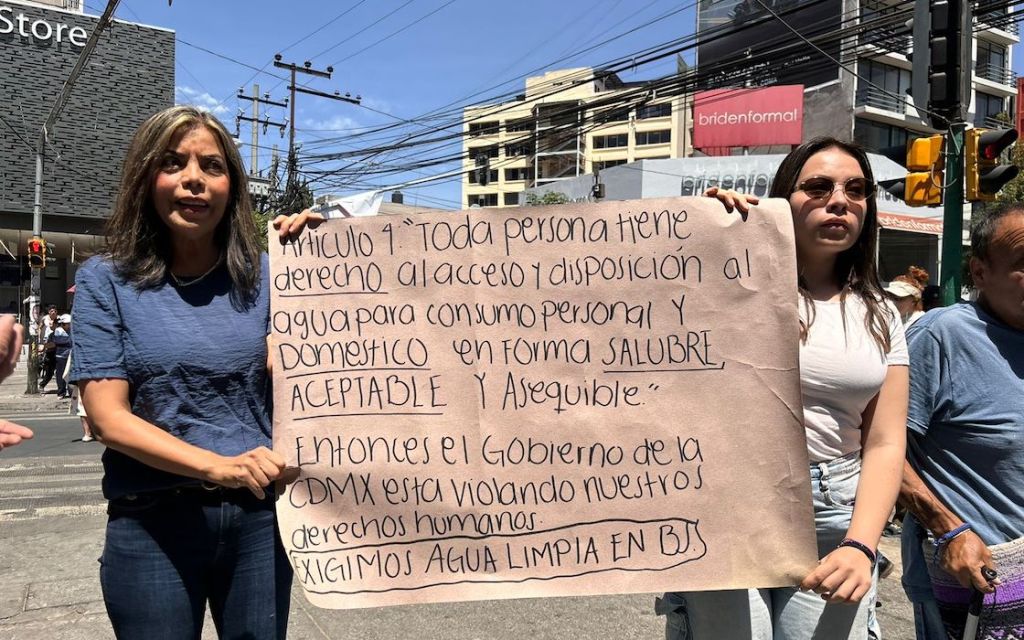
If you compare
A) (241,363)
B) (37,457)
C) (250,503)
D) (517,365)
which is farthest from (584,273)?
(37,457)

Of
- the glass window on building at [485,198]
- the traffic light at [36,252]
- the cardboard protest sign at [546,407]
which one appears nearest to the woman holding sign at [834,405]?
the cardboard protest sign at [546,407]

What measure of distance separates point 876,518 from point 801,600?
30 cm

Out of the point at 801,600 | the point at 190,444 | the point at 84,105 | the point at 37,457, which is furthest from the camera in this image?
the point at 84,105

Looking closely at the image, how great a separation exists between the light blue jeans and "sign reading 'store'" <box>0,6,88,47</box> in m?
26.5

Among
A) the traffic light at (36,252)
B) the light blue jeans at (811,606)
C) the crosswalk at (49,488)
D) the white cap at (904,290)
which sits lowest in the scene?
the crosswalk at (49,488)

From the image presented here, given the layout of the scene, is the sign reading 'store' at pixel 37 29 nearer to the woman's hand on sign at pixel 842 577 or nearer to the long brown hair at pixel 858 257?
the long brown hair at pixel 858 257

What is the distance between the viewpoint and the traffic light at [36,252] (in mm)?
13961

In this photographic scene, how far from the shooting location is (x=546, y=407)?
6.52 ft

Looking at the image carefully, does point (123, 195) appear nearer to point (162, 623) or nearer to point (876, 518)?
point (162, 623)

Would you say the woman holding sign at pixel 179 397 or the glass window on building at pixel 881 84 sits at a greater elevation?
the glass window on building at pixel 881 84

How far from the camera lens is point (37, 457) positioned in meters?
8.25

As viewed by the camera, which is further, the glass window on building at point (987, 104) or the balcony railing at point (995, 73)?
the glass window on building at point (987, 104)

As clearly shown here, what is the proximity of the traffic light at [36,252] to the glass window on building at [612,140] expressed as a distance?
205ft

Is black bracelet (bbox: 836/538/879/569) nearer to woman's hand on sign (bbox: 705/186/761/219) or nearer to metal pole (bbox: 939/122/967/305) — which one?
woman's hand on sign (bbox: 705/186/761/219)
